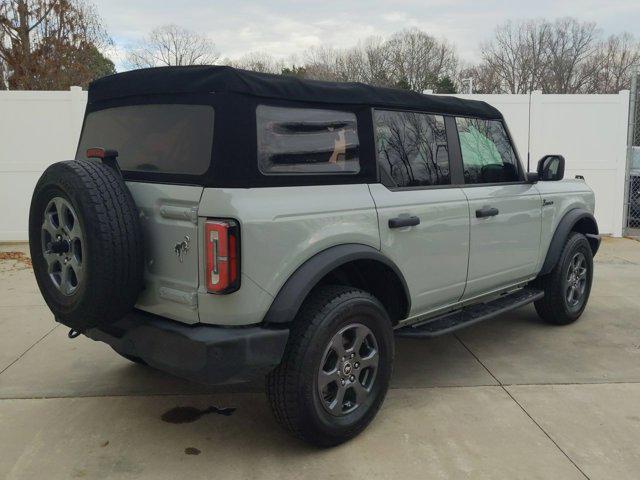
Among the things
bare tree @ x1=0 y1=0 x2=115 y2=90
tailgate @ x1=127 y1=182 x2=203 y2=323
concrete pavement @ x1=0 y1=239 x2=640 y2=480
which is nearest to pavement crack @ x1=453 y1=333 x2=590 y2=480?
concrete pavement @ x1=0 y1=239 x2=640 y2=480

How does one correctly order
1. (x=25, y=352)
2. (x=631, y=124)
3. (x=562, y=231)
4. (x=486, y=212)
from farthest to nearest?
1. (x=631, y=124)
2. (x=562, y=231)
3. (x=25, y=352)
4. (x=486, y=212)

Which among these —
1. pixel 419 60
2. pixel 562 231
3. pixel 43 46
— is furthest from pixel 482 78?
pixel 562 231

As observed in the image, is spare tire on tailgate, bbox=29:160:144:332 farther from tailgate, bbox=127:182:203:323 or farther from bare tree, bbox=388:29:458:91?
bare tree, bbox=388:29:458:91

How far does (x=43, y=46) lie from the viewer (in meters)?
17.5

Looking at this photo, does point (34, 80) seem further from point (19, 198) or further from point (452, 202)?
point (452, 202)

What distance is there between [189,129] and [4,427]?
6.87ft

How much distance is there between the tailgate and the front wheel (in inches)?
21.5

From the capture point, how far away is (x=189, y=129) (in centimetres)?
285

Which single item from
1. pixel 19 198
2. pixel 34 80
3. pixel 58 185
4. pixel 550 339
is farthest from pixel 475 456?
pixel 34 80

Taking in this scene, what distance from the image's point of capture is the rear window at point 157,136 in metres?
2.77

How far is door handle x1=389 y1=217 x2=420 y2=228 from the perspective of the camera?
3305 mm

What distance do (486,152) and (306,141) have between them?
1.85 m

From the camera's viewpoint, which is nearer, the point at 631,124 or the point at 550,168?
the point at 550,168

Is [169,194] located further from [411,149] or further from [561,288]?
[561,288]
